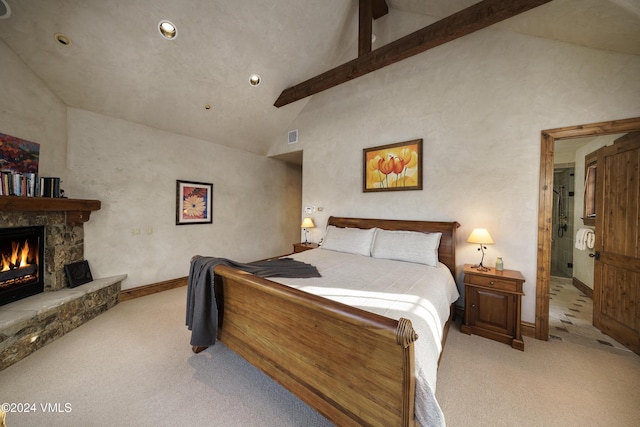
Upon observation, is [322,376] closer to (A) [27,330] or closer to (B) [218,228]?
(A) [27,330]

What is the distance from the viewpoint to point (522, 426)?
4.94ft

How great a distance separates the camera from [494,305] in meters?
2.50

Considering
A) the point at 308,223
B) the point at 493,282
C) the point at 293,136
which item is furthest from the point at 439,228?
the point at 293,136

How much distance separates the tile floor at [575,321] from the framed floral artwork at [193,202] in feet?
17.9

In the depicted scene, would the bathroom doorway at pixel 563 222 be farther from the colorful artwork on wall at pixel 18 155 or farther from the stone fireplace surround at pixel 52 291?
the colorful artwork on wall at pixel 18 155

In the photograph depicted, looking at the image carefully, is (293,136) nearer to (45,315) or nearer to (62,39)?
(62,39)

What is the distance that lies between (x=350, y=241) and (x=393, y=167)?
4.42ft

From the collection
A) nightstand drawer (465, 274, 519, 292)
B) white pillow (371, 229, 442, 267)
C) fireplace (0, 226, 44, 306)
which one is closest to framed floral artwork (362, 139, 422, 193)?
white pillow (371, 229, 442, 267)

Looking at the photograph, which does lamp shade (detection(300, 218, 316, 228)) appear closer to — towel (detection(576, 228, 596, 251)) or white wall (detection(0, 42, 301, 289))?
white wall (detection(0, 42, 301, 289))

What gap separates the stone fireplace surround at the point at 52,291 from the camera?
2.11 m

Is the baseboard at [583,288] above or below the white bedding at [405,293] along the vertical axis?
below

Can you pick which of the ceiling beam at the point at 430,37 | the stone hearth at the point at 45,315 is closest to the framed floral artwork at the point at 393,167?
the ceiling beam at the point at 430,37

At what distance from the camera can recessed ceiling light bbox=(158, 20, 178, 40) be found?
8.61 ft

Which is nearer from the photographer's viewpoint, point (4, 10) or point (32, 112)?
point (4, 10)
